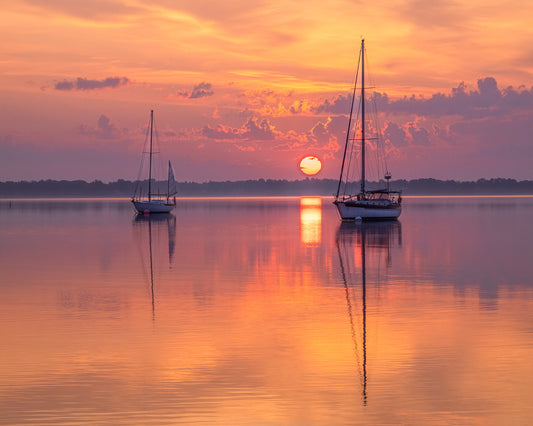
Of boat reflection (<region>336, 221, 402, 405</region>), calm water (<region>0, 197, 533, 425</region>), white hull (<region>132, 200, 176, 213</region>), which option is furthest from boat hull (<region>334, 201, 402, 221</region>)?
calm water (<region>0, 197, 533, 425</region>)

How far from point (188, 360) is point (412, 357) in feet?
17.6

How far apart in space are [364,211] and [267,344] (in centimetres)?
7392

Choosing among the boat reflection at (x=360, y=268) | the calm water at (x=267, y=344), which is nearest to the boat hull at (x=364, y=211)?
the boat reflection at (x=360, y=268)

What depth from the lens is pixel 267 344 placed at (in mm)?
19438

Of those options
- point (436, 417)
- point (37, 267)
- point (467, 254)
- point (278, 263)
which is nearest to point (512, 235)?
point (467, 254)

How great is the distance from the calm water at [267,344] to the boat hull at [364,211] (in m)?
51.3

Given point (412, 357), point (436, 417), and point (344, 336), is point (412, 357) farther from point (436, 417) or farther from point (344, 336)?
point (436, 417)

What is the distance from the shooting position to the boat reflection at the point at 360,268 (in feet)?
61.5

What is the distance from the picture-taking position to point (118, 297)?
92.6 ft

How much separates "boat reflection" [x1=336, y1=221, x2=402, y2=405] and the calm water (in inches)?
3.7

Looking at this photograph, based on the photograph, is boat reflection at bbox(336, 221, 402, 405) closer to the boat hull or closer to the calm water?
the calm water

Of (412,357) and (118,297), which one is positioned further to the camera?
(118,297)

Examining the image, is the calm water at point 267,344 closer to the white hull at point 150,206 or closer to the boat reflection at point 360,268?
the boat reflection at point 360,268

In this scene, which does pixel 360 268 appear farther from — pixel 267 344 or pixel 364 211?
pixel 364 211
